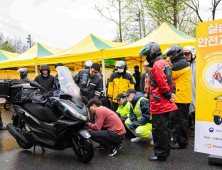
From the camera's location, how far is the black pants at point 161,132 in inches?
146

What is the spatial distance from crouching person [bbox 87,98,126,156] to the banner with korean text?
1370mm

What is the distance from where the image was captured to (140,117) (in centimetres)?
509

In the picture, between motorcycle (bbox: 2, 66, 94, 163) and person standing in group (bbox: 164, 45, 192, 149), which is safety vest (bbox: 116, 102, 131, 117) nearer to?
person standing in group (bbox: 164, 45, 192, 149)

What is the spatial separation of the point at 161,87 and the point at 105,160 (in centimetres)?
156

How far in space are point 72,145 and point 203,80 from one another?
2.29m

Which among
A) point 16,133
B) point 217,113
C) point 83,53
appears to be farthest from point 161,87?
point 83,53

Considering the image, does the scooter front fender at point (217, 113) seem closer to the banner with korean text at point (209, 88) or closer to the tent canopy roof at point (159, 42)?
the banner with korean text at point (209, 88)

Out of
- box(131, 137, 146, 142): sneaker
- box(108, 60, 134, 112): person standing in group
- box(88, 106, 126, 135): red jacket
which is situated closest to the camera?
box(88, 106, 126, 135): red jacket

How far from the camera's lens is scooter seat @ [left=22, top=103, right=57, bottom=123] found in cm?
381

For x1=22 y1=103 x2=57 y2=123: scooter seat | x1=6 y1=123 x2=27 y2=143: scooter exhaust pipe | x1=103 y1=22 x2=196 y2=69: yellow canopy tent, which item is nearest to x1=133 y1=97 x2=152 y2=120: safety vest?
x1=22 y1=103 x2=57 y2=123: scooter seat

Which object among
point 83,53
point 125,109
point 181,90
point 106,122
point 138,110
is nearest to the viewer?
point 106,122

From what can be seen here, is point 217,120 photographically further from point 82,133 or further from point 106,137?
point 82,133

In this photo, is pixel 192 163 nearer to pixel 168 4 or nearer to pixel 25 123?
pixel 25 123

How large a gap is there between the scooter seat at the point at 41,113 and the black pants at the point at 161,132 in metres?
1.61
